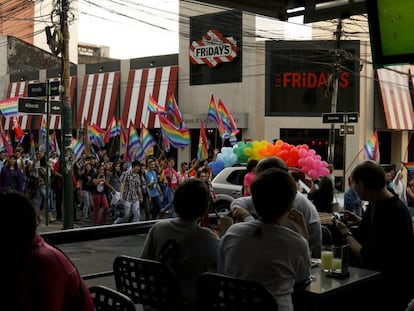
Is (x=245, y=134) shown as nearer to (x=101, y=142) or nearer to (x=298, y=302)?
(x=101, y=142)

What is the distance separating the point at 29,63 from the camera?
4444 centimetres

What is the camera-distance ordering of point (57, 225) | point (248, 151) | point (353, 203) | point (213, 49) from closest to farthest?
1. point (353, 203)
2. point (248, 151)
3. point (57, 225)
4. point (213, 49)

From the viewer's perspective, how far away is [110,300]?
2.95 meters

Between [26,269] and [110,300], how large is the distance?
75cm

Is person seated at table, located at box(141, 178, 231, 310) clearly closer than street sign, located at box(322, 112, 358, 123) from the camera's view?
Yes

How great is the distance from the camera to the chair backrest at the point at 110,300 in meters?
2.70

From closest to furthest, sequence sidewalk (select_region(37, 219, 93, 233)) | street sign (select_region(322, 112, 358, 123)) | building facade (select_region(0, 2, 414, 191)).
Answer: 1. sidewalk (select_region(37, 219, 93, 233))
2. street sign (select_region(322, 112, 358, 123))
3. building facade (select_region(0, 2, 414, 191))

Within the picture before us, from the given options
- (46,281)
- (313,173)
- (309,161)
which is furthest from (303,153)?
(46,281)

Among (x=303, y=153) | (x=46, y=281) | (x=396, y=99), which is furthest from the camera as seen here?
(x=396, y=99)

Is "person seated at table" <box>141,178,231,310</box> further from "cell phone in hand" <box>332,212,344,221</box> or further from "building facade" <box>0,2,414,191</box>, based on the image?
"building facade" <box>0,2,414,191</box>

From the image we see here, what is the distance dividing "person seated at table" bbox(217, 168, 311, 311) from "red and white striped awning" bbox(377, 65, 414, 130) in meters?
26.4

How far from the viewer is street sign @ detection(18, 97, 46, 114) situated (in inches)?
516

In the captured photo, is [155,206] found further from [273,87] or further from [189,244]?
[273,87]

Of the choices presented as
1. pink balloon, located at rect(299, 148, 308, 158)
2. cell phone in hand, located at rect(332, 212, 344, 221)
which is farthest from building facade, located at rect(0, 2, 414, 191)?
cell phone in hand, located at rect(332, 212, 344, 221)
